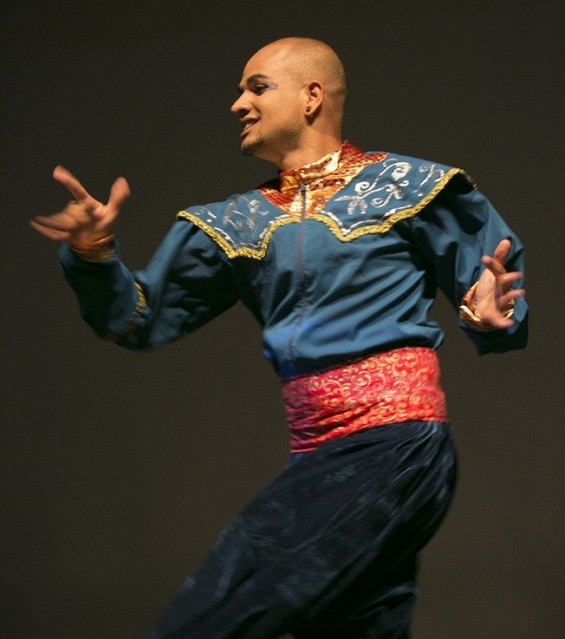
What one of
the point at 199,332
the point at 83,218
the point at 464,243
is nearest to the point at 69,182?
the point at 83,218

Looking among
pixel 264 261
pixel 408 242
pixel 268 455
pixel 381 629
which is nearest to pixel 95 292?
pixel 264 261

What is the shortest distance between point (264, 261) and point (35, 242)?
1763 millimetres

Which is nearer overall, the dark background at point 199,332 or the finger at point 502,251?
the finger at point 502,251

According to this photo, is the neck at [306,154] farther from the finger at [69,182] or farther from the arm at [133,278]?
the finger at [69,182]

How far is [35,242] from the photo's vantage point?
4367 mm

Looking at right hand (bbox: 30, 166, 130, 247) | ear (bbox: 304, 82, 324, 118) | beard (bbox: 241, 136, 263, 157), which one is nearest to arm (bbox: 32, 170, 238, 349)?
right hand (bbox: 30, 166, 130, 247)

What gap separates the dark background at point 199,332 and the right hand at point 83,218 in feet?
5.45

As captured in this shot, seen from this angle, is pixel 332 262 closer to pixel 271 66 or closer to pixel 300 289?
pixel 300 289

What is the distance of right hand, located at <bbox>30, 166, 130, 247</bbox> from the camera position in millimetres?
2609

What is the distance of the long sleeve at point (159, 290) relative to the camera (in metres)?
2.70

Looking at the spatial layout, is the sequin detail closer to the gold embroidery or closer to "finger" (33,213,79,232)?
the gold embroidery

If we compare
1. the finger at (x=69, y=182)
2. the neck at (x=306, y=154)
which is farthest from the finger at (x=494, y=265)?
the finger at (x=69, y=182)

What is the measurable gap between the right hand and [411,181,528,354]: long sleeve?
1.64ft

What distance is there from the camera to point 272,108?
2812mm
